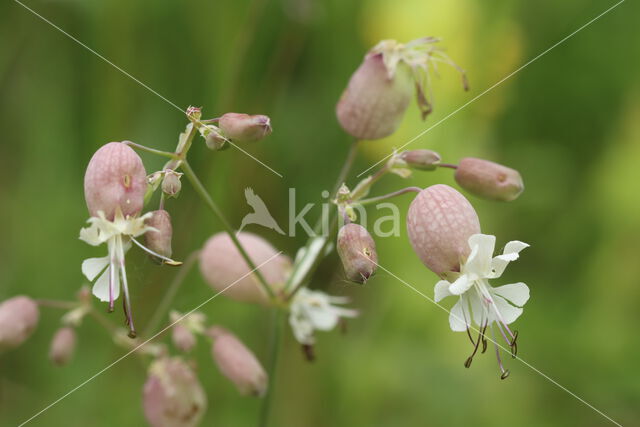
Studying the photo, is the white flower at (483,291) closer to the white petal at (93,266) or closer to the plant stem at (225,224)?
the plant stem at (225,224)

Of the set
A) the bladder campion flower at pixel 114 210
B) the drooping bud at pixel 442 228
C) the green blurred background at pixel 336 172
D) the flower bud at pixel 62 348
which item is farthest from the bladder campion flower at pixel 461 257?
the green blurred background at pixel 336 172

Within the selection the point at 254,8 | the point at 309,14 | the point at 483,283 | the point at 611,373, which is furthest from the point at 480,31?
the point at 483,283

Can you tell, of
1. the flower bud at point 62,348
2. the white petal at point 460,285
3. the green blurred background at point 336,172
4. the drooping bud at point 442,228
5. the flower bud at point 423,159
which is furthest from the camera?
the green blurred background at point 336,172

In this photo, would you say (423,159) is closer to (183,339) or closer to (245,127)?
(245,127)

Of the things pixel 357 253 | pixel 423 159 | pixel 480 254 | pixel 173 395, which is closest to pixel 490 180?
pixel 423 159

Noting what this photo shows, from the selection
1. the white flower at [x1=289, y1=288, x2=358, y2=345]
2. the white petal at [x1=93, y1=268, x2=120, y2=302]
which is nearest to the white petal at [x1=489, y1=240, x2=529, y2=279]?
the white flower at [x1=289, y1=288, x2=358, y2=345]

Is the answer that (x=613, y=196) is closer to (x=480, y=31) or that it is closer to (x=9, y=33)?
(x=480, y=31)

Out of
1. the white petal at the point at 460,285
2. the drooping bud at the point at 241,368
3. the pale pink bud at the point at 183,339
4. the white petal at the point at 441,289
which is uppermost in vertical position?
the white petal at the point at 460,285
